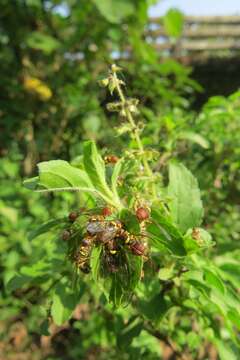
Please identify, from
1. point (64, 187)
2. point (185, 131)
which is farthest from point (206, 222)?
point (64, 187)

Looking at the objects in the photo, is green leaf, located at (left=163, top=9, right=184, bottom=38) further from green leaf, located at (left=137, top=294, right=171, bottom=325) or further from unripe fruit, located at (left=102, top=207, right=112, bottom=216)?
unripe fruit, located at (left=102, top=207, right=112, bottom=216)

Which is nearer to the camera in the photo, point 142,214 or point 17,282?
point 142,214

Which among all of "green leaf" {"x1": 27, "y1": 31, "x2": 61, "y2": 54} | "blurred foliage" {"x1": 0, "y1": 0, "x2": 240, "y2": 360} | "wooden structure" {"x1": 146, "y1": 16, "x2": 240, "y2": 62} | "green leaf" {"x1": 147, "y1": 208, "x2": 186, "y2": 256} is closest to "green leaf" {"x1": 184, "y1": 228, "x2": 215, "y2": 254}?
"green leaf" {"x1": 147, "y1": 208, "x2": 186, "y2": 256}

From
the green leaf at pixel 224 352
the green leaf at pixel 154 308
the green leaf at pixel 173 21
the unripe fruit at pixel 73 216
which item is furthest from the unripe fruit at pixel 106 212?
the green leaf at pixel 173 21

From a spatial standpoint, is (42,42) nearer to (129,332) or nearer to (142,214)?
(129,332)

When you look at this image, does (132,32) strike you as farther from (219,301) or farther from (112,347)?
(219,301)

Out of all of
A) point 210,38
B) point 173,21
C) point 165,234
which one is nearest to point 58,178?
point 165,234

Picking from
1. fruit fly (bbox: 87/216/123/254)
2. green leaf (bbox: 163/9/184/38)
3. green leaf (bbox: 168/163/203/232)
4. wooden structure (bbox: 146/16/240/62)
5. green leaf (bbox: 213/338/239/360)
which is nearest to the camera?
fruit fly (bbox: 87/216/123/254)
